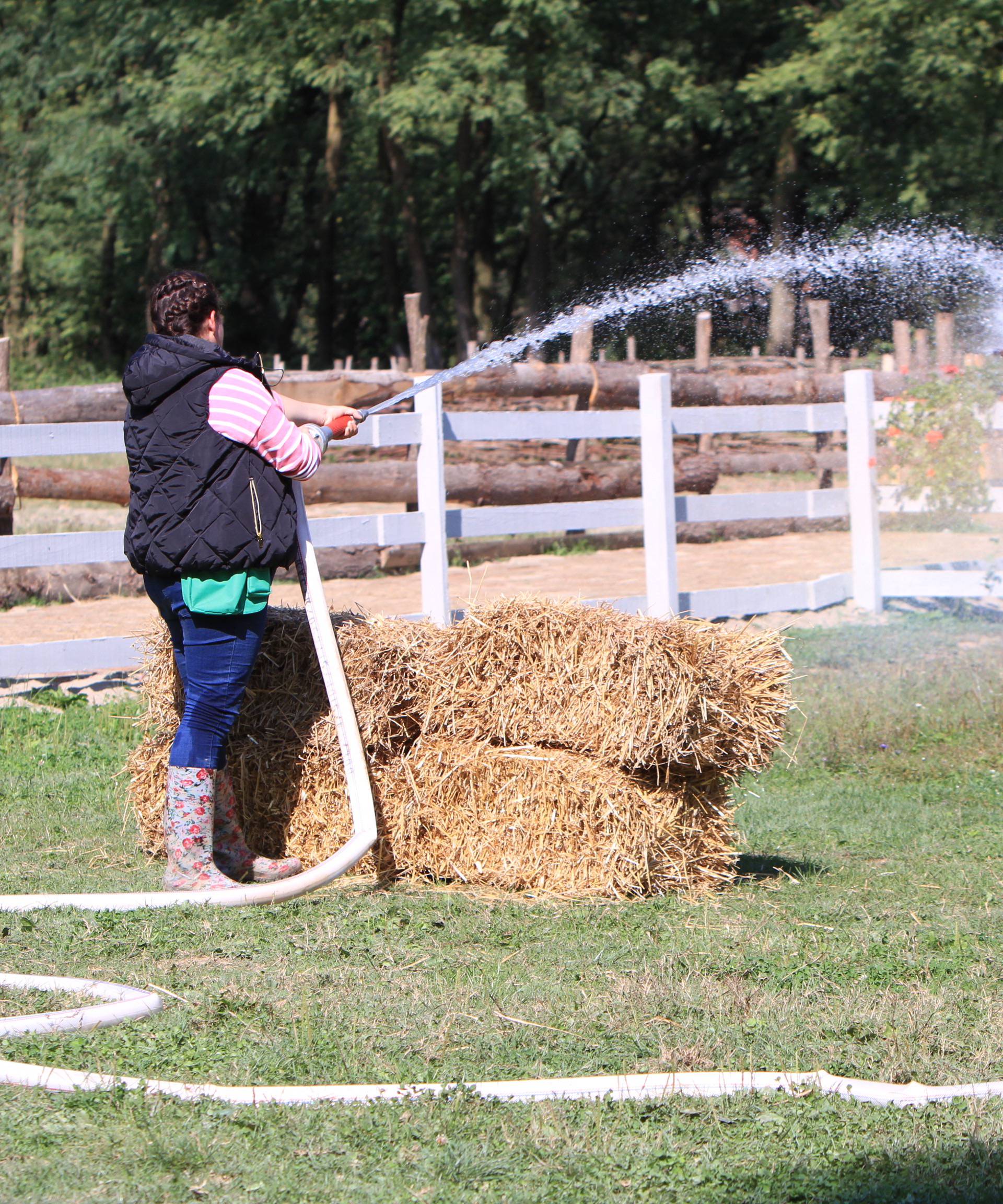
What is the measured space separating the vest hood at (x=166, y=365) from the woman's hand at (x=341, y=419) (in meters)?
0.43

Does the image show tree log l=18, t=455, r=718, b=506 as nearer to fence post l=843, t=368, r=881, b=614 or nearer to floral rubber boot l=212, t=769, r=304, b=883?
fence post l=843, t=368, r=881, b=614

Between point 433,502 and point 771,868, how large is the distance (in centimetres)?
348

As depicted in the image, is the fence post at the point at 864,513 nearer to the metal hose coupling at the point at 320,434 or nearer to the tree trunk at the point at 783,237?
the metal hose coupling at the point at 320,434

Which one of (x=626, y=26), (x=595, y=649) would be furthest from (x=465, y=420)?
(x=626, y=26)

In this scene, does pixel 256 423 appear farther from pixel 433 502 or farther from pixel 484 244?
pixel 484 244

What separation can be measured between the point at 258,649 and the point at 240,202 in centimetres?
4024

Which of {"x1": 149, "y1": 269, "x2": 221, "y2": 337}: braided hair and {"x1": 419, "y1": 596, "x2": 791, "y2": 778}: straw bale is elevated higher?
{"x1": 149, "y1": 269, "x2": 221, "y2": 337}: braided hair

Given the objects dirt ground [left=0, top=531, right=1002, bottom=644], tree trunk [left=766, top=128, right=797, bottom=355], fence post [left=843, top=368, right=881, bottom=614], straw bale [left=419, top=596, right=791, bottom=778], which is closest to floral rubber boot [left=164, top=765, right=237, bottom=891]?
straw bale [left=419, top=596, right=791, bottom=778]

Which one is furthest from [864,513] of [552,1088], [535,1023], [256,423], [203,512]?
[552,1088]

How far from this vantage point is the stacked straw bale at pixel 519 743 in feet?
14.4

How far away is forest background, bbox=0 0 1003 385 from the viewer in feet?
99.1

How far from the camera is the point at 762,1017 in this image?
3.33 metres

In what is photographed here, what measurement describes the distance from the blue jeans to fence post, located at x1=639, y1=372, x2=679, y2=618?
14.3 ft

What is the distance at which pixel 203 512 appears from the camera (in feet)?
13.6
